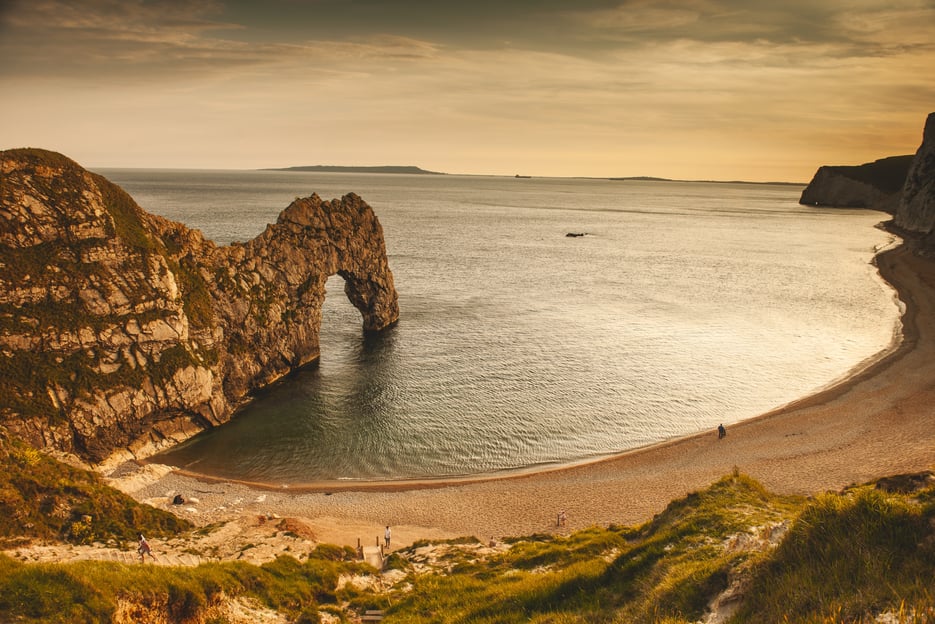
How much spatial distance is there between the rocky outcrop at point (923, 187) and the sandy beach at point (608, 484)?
12116 cm

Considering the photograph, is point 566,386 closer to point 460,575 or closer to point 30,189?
point 460,575

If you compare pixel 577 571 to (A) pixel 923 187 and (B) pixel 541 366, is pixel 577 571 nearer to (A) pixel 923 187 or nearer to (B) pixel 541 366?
(B) pixel 541 366

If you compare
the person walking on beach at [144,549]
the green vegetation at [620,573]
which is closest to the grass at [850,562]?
the green vegetation at [620,573]

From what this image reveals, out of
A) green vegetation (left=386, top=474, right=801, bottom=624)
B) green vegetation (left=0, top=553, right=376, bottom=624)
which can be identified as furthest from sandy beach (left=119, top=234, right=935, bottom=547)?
green vegetation (left=0, top=553, right=376, bottom=624)

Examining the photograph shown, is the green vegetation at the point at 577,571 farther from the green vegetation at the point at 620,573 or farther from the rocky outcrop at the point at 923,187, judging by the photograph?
the rocky outcrop at the point at 923,187

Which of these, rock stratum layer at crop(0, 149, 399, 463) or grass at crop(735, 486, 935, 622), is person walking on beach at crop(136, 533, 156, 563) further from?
grass at crop(735, 486, 935, 622)

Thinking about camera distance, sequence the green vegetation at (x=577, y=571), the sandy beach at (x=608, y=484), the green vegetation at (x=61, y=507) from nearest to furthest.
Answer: the green vegetation at (x=577, y=571) → the green vegetation at (x=61, y=507) → the sandy beach at (x=608, y=484)

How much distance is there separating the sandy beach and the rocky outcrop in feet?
397

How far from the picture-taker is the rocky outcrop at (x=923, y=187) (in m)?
135

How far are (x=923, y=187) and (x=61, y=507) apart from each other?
185 m

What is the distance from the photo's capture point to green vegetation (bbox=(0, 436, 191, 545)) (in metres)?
21.3

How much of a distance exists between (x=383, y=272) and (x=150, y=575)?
53555 mm

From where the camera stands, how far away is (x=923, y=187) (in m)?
140

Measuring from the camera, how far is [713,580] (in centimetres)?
1201
